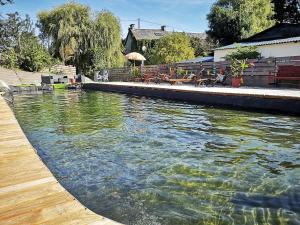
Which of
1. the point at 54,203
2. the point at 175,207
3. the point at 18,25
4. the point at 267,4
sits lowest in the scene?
the point at 175,207

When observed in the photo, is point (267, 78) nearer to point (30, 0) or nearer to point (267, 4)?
point (267, 4)

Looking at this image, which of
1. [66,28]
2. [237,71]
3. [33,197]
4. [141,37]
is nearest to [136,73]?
[66,28]

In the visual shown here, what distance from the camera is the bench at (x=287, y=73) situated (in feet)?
46.1

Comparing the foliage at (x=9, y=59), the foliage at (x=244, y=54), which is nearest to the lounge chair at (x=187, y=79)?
the foliage at (x=244, y=54)

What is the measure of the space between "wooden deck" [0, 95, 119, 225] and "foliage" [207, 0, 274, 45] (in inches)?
1220

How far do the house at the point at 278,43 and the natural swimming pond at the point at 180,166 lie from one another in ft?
45.4

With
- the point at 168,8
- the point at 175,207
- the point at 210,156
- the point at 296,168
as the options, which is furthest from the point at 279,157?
the point at 168,8

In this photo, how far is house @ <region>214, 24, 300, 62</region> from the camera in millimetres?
21000

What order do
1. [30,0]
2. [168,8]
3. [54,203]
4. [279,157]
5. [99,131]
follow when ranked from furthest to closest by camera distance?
[168,8]
[30,0]
[99,131]
[279,157]
[54,203]

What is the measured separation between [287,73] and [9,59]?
75.1 feet

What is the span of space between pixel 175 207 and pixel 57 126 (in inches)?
223

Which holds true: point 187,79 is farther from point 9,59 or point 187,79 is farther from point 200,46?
point 200,46

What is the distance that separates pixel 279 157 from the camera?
521cm

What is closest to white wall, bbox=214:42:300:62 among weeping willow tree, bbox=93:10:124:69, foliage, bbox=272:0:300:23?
weeping willow tree, bbox=93:10:124:69
